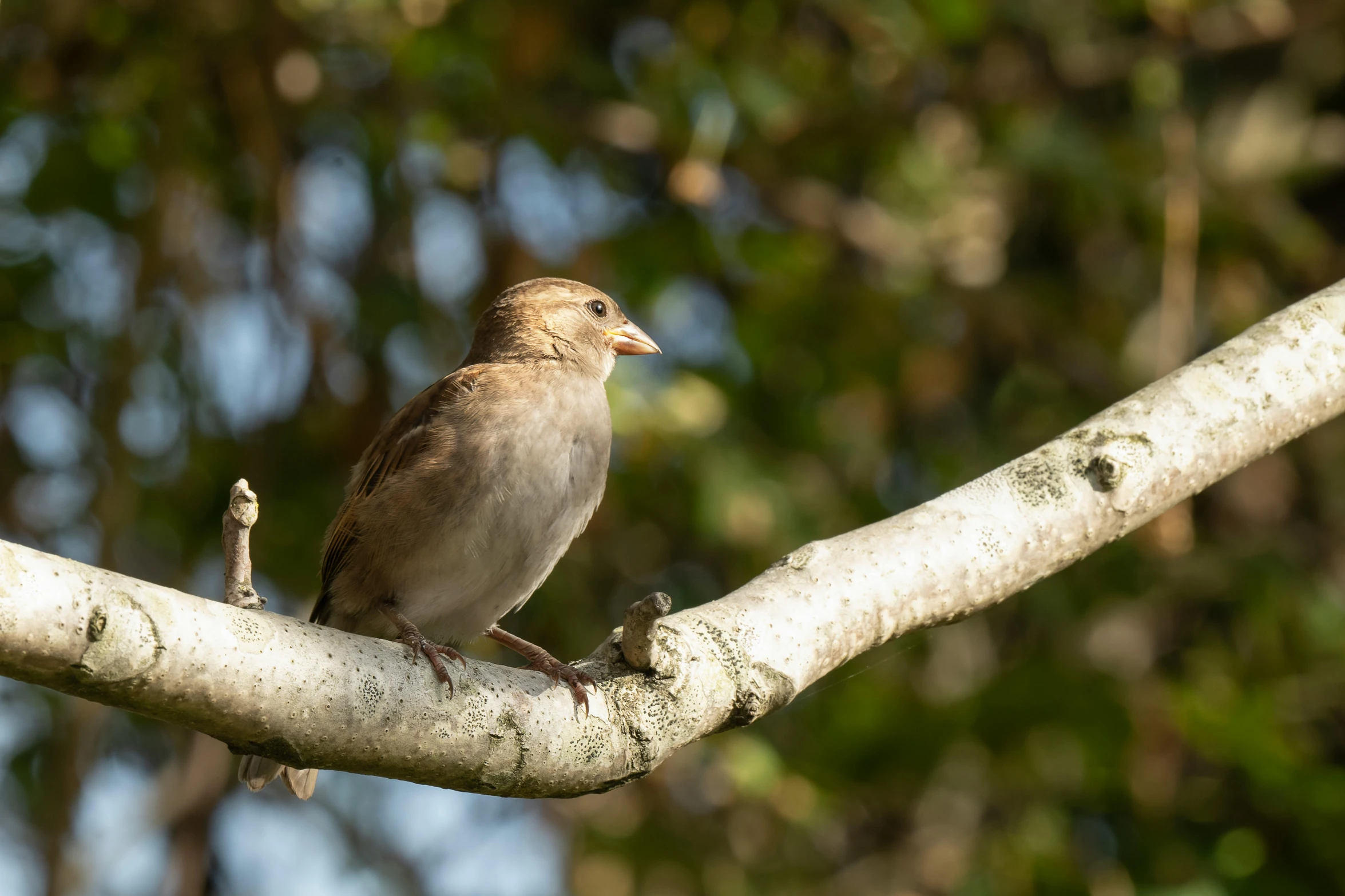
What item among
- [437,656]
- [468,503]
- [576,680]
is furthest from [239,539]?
[468,503]

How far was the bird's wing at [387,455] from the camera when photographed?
359cm

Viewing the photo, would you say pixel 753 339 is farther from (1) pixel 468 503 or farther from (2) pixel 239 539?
(2) pixel 239 539

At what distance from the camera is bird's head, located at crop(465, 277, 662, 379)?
388 centimetres

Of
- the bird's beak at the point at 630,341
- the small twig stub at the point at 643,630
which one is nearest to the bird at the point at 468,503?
the bird's beak at the point at 630,341

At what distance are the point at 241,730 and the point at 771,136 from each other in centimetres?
411

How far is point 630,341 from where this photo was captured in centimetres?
430

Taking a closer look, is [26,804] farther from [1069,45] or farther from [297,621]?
[1069,45]

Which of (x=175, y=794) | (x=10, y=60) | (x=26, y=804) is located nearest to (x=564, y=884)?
(x=175, y=794)

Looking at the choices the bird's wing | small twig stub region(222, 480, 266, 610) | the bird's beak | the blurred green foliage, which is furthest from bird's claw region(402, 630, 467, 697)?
the blurred green foliage

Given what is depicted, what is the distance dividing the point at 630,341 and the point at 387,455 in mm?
946

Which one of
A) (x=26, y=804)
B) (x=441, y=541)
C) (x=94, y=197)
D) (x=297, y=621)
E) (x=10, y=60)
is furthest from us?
(x=26, y=804)

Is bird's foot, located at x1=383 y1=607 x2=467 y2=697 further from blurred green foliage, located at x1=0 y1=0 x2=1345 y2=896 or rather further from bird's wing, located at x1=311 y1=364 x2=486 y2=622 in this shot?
blurred green foliage, located at x1=0 y1=0 x2=1345 y2=896

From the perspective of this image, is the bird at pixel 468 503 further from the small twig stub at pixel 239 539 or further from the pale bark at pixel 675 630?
the small twig stub at pixel 239 539

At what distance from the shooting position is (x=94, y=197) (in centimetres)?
550
